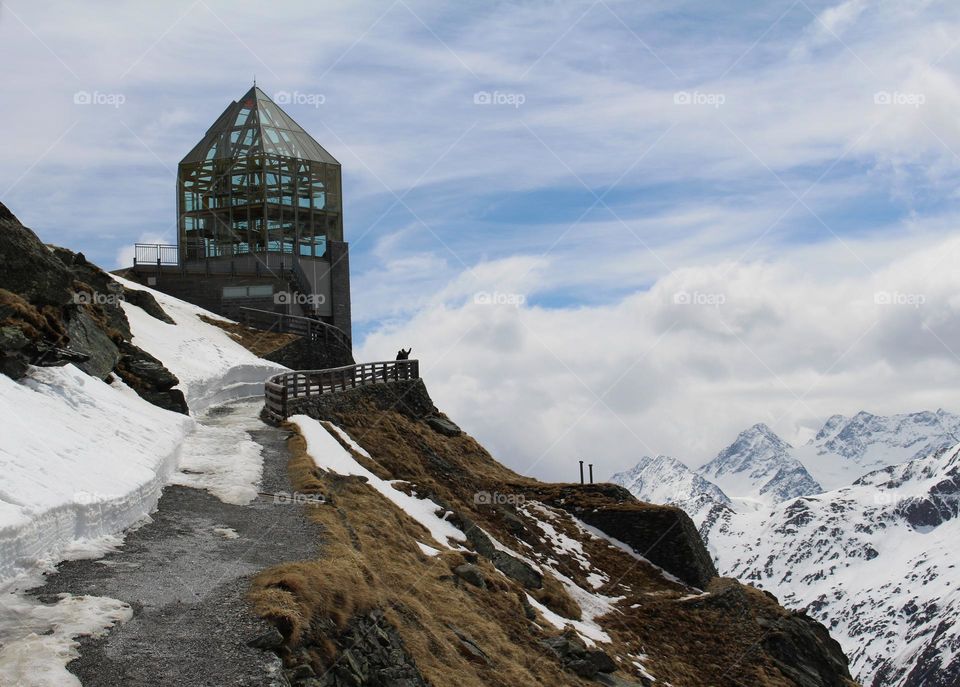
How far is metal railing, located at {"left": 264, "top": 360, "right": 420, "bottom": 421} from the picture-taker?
33.2m

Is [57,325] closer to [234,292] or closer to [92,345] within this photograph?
[92,345]

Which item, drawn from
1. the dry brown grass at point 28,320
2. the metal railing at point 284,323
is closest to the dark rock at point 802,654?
the dry brown grass at point 28,320

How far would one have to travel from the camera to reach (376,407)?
4044 centimetres

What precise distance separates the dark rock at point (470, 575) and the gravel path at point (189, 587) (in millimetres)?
4796

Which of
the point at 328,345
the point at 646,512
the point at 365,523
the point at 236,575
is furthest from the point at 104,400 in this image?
the point at 328,345

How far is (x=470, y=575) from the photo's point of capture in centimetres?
2439

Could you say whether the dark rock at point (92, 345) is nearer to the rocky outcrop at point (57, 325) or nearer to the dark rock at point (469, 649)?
the rocky outcrop at point (57, 325)

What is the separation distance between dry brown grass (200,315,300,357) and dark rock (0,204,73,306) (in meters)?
21.4

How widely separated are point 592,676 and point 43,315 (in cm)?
1515

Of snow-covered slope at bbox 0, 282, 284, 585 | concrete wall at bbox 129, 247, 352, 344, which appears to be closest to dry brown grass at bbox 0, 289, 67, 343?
snow-covered slope at bbox 0, 282, 284, 585

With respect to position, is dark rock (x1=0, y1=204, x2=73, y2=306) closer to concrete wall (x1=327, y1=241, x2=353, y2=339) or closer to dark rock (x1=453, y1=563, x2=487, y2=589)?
dark rock (x1=453, y1=563, x2=487, y2=589)

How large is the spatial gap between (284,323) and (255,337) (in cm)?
386

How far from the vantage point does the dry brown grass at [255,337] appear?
4922 centimetres

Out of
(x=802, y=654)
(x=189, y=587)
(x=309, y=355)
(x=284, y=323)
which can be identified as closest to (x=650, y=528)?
(x=802, y=654)
